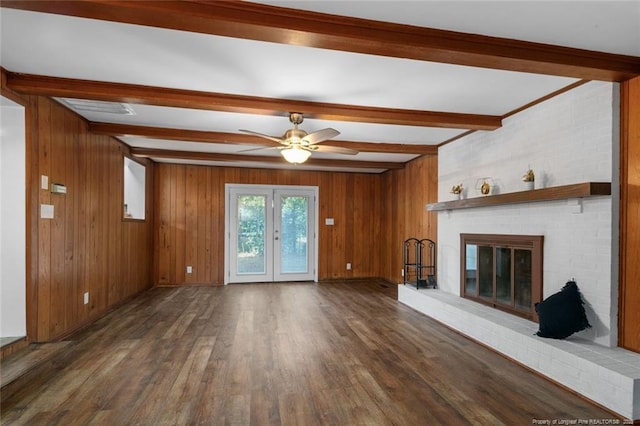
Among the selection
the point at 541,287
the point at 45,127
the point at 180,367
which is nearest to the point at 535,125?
the point at 541,287

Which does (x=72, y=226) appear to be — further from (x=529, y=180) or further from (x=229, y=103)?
(x=529, y=180)

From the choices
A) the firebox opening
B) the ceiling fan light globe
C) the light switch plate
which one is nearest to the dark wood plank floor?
the firebox opening

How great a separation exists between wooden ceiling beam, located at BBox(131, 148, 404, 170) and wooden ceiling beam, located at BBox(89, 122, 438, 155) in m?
1.24

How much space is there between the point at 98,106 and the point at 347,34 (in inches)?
117

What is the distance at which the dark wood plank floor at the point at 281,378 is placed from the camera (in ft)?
7.21

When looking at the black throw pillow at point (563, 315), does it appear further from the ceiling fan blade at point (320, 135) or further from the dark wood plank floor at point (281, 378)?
the ceiling fan blade at point (320, 135)

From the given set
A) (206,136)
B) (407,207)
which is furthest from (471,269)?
(206,136)

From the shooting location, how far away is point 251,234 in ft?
22.7

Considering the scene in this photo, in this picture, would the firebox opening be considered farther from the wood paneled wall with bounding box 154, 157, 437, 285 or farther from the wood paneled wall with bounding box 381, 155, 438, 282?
the wood paneled wall with bounding box 154, 157, 437, 285

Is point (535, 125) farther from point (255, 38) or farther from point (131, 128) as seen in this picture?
point (131, 128)

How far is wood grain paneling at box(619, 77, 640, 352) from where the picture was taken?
8.35 ft

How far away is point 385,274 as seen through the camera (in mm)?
7391

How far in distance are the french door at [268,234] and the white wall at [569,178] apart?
375 cm

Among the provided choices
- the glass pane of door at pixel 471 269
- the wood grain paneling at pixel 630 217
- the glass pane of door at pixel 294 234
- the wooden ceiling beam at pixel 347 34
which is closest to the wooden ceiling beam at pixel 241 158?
the glass pane of door at pixel 294 234
